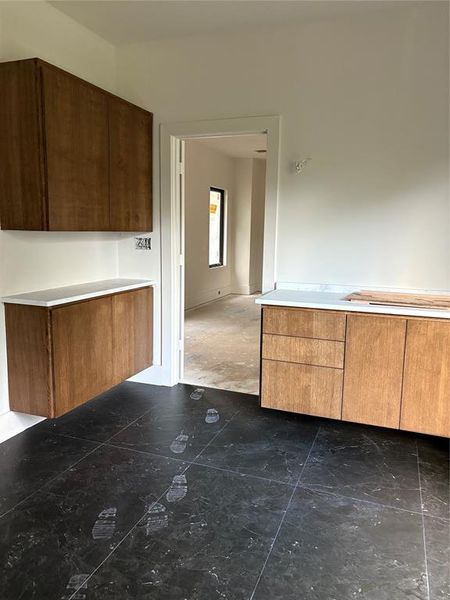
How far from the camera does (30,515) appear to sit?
2.13m

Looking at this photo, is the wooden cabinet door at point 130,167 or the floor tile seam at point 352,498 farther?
the wooden cabinet door at point 130,167

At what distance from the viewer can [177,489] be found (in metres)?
2.35

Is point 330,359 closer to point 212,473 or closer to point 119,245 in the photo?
point 212,473

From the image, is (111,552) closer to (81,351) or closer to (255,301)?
(81,351)

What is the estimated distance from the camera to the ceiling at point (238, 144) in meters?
6.73

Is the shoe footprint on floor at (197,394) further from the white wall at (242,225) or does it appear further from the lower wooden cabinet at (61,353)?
the white wall at (242,225)

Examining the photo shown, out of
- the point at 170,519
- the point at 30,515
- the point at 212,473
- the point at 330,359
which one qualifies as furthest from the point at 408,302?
the point at 30,515

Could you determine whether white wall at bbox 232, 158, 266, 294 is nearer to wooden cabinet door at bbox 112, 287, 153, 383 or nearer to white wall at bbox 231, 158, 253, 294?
white wall at bbox 231, 158, 253, 294

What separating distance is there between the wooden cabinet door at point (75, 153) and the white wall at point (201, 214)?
3902 mm

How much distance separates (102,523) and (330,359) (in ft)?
5.18

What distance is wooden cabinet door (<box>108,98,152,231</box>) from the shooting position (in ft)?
10.6

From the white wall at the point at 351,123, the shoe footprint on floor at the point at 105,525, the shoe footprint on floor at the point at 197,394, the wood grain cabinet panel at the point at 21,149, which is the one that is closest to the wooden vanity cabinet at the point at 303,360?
the white wall at the point at 351,123

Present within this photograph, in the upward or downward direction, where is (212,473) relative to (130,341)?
downward

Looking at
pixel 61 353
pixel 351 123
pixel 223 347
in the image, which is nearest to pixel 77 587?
pixel 61 353
